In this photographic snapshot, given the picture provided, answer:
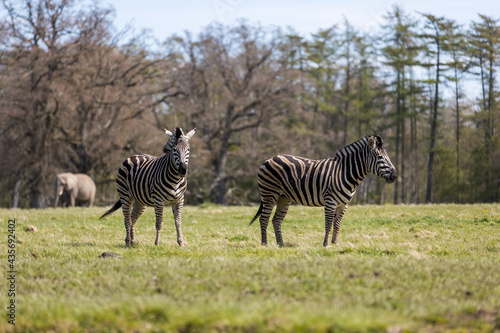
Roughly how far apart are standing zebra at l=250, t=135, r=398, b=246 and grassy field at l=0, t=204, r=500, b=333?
0.95 meters

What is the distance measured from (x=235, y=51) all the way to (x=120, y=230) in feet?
118

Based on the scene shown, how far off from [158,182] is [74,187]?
23.6 metres

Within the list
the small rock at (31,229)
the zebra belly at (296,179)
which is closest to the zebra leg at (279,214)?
the zebra belly at (296,179)

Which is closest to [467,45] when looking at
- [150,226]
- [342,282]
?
[150,226]

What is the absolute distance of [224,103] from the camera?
4906 centimetres

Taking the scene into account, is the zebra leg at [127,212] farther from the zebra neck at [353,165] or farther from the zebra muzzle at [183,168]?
the zebra neck at [353,165]

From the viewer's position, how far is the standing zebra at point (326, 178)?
12.2 meters

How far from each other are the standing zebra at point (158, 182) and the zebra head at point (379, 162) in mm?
3955

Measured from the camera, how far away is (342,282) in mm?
7574

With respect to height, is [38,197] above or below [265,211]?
below

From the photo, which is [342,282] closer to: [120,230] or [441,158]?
[120,230]

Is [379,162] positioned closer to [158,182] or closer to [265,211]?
[265,211]

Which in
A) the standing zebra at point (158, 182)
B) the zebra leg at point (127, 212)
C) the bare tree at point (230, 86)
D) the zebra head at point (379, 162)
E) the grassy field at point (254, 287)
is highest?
the bare tree at point (230, 86)

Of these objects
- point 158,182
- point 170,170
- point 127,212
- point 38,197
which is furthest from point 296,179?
point 38,197
